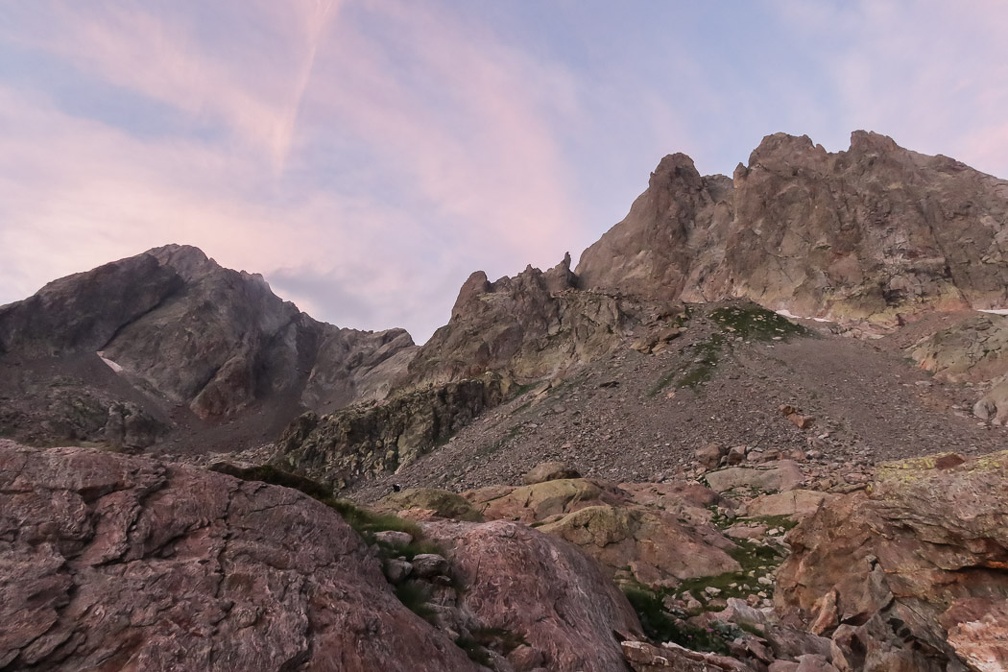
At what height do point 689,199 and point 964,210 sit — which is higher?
point 689,199

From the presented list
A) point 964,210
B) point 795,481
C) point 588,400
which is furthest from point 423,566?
point 964,210

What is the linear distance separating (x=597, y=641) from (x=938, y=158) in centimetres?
11907

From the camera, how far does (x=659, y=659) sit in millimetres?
8227

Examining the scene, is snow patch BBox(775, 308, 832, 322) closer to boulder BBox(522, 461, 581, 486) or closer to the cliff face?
the cliff face

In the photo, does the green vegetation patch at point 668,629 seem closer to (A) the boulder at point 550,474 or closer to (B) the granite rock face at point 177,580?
(B) the granite rock face at point 177,580

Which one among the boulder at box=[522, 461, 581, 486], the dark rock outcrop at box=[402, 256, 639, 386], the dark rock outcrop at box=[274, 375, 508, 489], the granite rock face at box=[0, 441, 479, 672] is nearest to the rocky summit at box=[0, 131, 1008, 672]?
the granite rock face at box=[0, 441, 479, 672]

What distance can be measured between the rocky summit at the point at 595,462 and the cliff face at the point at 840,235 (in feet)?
1.63

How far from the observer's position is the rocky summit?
6180 mm

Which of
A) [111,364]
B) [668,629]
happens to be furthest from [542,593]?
[111,364]

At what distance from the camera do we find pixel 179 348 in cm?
13525

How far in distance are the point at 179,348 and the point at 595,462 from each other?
433ft

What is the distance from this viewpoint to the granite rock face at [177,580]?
16.3 ft

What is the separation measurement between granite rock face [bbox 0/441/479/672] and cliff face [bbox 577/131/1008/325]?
8631cm

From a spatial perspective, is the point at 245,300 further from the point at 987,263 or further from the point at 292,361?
the point at 987,263
